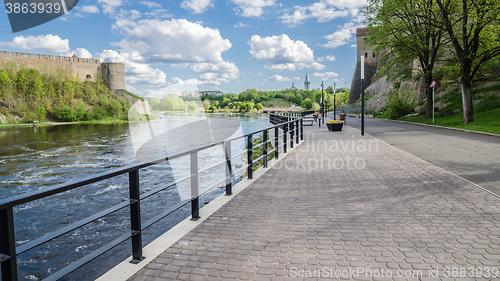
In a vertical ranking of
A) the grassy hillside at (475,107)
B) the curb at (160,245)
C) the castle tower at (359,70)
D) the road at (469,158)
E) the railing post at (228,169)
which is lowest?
the curb at (160,245)

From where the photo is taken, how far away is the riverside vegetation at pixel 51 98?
85.2 meters

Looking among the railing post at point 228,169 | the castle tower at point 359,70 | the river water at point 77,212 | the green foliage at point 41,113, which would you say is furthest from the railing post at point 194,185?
the green foliage at point 41,113

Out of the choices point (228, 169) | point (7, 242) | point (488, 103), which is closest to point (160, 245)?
point (7, 242)

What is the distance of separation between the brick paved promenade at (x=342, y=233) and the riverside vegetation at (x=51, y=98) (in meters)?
94.2

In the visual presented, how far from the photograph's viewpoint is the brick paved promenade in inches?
130

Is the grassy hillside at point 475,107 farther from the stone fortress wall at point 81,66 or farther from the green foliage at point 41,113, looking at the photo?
the stone fortress wall at point 81,66

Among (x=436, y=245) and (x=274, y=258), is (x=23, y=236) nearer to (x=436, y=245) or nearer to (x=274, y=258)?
(x=274, y=258)

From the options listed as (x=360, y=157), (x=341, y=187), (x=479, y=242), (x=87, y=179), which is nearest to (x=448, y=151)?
(x=360, y=157)

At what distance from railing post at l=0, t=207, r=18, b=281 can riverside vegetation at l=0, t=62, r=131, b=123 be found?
314ft

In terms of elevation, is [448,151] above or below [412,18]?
below

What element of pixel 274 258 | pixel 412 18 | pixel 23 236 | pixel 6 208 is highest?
pixel 412 18

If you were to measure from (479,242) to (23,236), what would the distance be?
409 inches

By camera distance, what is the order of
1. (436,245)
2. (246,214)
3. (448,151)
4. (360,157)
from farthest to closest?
1. (448,151)
2. (360,157)
3. (246,214)
4. (436,245)

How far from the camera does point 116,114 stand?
332 feet
